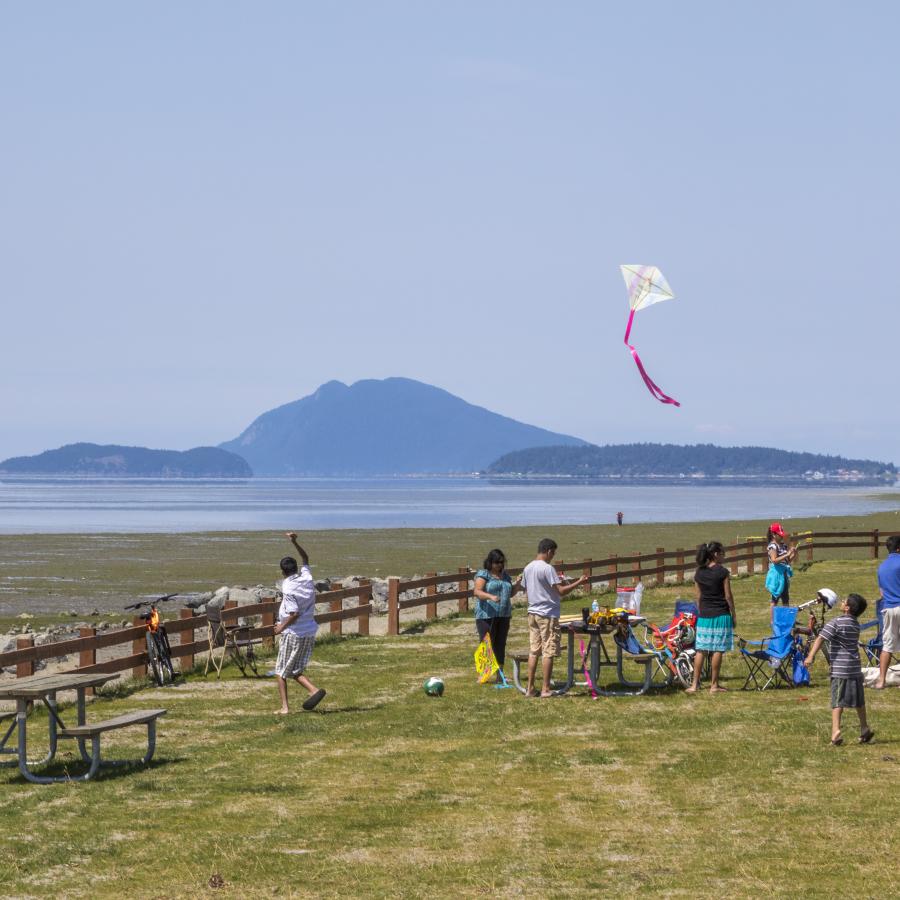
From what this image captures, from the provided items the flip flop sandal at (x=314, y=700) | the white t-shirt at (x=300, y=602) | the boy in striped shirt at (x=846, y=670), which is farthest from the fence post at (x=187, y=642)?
the boy in striped shirt at (x=846, y=670)

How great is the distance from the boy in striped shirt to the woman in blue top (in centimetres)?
492

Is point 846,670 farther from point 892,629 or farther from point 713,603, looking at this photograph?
point 892,629

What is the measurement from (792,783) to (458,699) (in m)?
5.72

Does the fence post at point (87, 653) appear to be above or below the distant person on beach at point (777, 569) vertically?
below

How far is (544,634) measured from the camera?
51.7 feet

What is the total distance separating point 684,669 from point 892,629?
2.49 m

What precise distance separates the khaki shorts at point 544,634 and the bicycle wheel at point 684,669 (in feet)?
5.34

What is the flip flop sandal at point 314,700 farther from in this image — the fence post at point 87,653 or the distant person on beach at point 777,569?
the distant person on beach at point 777,569

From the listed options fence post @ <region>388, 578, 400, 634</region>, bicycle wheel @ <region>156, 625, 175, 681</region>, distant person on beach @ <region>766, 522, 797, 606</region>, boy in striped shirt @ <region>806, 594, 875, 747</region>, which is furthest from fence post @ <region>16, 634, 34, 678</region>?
distant person on beach @ <region>766, 522, 797, 606</region>

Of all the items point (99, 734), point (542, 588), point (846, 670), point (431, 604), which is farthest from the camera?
point (431, 604)

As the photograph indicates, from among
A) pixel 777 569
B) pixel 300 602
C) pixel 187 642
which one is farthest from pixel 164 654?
pixel 777 569

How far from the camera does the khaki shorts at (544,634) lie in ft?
51.5

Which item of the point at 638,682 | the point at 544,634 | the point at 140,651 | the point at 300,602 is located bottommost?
the point at 638,682

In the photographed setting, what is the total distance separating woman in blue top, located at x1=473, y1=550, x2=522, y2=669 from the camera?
16.9 m
